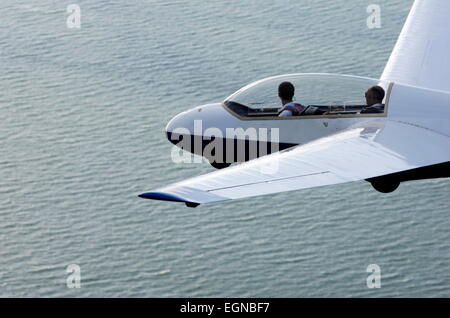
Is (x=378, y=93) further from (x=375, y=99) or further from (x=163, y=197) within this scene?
(x=163, y=197)

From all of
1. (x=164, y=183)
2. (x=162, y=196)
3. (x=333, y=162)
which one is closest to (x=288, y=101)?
(x=333, y=162)

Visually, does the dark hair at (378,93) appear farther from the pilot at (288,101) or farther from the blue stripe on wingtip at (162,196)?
the blue stripe on wingtip at (162,196)

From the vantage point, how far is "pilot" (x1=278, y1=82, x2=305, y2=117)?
136 feet

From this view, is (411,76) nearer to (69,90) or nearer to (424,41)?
(424,41)

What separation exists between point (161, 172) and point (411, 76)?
1293 cm

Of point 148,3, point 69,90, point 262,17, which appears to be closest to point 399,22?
point 262,17

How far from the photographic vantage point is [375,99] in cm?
4088

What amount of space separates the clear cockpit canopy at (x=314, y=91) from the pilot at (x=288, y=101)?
8.5 inches

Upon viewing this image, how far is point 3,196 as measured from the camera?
53.0 metres

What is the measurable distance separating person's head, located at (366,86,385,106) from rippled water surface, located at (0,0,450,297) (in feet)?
29.3

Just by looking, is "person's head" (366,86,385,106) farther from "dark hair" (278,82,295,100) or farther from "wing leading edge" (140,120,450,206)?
"dark hair" (278,82,295,100)

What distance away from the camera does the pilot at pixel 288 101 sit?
41.3 m

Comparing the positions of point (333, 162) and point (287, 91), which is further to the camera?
point (287, 91)

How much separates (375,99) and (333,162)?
162 inches
